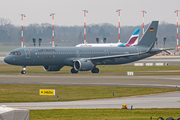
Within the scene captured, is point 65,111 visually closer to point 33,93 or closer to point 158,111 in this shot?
point 158,111

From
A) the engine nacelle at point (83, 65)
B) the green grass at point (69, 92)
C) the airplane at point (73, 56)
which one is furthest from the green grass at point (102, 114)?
the airplane at point (73, 56)

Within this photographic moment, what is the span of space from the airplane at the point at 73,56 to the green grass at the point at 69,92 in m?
18.2

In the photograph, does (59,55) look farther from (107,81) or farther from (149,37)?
(149,37)

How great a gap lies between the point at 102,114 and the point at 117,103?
20.8 feet

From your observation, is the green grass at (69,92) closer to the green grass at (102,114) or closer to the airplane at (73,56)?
the green grass at (102,114)

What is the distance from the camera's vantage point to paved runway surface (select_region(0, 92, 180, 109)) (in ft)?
91.5

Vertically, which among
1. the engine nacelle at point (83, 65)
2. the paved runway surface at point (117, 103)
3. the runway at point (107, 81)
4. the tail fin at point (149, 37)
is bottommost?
the paved runway surface at point (117, 103)

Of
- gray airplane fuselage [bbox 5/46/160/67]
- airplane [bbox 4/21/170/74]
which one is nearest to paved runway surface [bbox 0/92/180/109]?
airplane [bbox 4/21/170/74]

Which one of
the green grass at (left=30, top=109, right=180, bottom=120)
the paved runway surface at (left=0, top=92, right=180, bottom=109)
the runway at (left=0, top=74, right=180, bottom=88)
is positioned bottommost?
the paved runway surface at (left=0, top=92, right=180, bottom=109)

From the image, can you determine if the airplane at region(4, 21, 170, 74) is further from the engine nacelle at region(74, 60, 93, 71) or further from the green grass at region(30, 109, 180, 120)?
the green grass at region(30, 109, 180, 120)

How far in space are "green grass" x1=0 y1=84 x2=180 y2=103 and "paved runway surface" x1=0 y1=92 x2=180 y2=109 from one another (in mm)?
2345

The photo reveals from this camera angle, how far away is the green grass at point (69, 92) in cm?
3322

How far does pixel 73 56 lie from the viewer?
6431 cm

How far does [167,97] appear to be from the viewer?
108 ft
